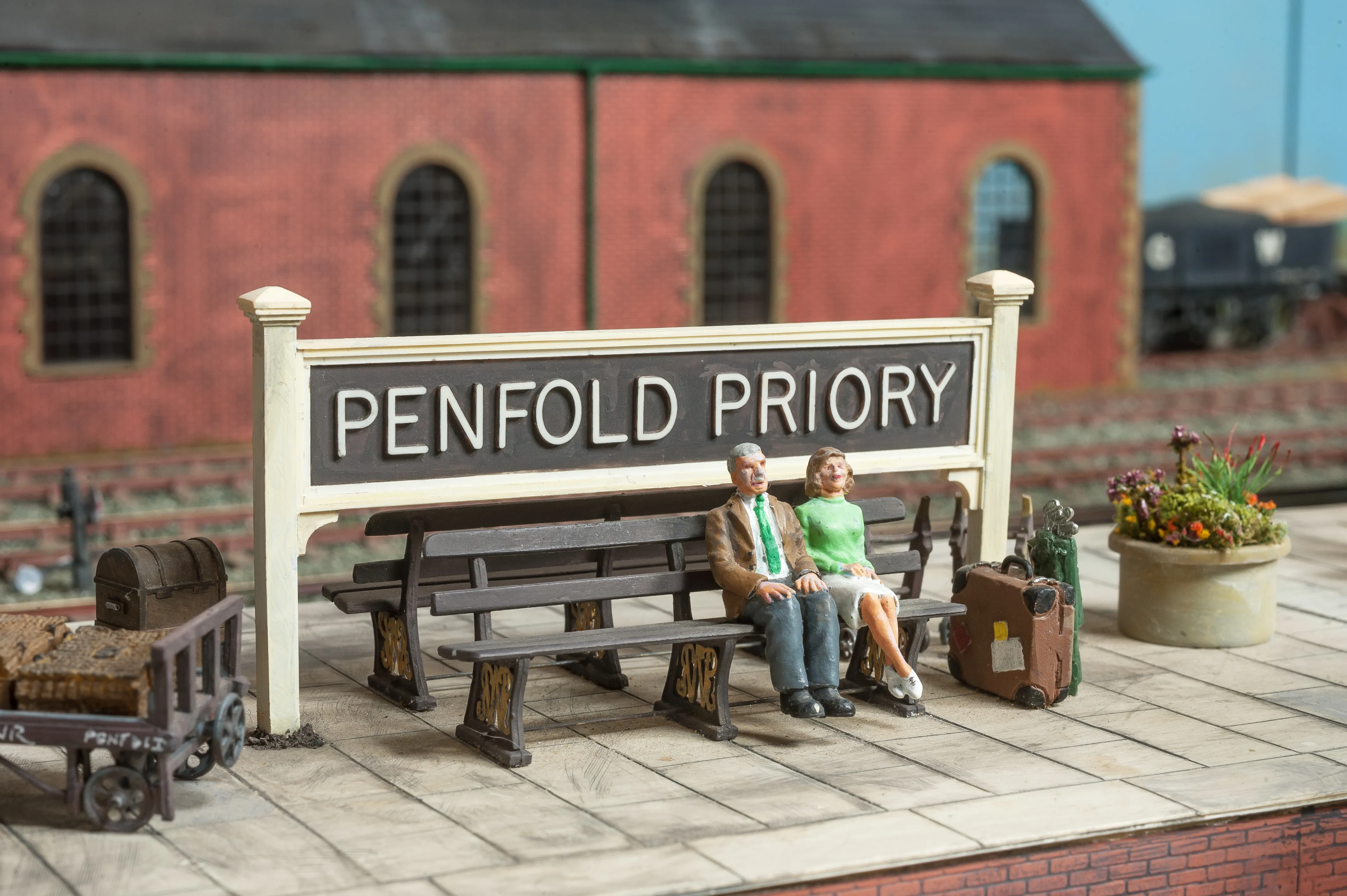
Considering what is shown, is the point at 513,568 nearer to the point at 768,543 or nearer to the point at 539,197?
the point at 768,543

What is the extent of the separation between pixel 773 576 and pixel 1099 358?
1672 cm

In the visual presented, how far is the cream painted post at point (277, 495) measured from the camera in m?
7.83

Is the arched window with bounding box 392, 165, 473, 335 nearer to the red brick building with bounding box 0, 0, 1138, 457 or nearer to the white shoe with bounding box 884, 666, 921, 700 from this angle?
the red brick building with bounding box 0, 0, 1138, 457

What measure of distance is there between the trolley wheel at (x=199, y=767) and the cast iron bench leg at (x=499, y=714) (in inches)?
45.8

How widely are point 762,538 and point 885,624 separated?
676mm

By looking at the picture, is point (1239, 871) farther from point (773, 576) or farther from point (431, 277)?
point (431, 277)

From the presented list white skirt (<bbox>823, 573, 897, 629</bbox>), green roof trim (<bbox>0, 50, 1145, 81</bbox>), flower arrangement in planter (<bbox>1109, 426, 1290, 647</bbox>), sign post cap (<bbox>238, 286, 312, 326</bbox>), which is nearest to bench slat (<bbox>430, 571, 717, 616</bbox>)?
white skirt (<bbox>823, 573, 897, 629</bbox>)

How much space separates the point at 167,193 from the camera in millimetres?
18469

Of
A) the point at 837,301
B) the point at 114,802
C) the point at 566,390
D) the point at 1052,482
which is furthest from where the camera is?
the point at 837,301

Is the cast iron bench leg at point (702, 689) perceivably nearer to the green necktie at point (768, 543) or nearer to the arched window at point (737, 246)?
the green necktie at point (768, 543)

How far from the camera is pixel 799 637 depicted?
26.2 feet

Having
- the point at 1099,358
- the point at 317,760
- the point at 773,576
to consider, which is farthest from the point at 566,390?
the point at 1099,358

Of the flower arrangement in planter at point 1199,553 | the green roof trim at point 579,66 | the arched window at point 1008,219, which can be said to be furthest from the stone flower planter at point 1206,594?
the arched window at point 1008,219

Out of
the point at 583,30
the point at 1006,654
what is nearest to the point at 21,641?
the point at 1006,654
